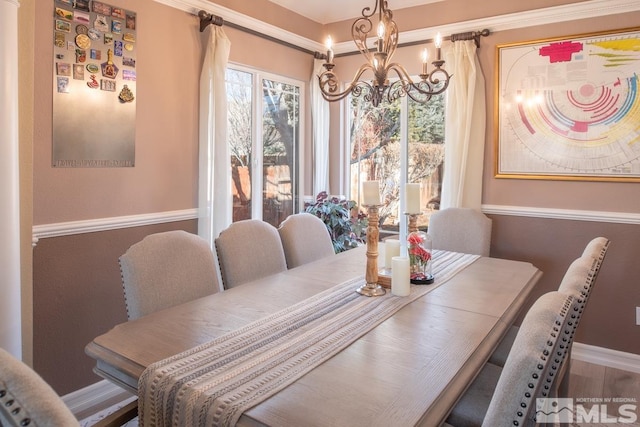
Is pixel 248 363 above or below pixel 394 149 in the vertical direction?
below

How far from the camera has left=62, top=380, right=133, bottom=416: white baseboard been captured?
253 cm

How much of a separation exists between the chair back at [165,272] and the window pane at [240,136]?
1525 millimetres

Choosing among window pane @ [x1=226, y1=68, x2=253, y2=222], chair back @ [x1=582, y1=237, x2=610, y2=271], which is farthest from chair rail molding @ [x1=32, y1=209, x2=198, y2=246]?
chair back @ [x1=582, y1=237, x2=610, y2=271]

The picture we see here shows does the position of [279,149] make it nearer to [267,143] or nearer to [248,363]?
[267,143]

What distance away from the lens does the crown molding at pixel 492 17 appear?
9.80 ft

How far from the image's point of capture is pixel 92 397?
2.62m

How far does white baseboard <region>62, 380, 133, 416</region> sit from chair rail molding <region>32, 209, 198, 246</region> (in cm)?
90

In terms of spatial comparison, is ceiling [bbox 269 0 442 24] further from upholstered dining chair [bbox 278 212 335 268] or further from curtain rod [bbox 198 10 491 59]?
upholstered dining chair [bbox 278 212 335 268]

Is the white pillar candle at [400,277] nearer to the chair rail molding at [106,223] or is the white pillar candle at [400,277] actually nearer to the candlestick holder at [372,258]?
the candlestick holder at [372,258]

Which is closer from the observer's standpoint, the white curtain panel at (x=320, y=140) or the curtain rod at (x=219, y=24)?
the curtain rod at (x=219, y=24)

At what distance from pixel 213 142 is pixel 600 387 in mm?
2940

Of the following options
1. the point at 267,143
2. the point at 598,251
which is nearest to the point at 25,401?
the point at 598,251

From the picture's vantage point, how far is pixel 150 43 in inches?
110

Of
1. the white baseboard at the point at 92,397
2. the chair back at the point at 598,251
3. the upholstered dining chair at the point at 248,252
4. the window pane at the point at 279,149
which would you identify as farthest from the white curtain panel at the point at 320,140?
the chair back at the point at 598,251
